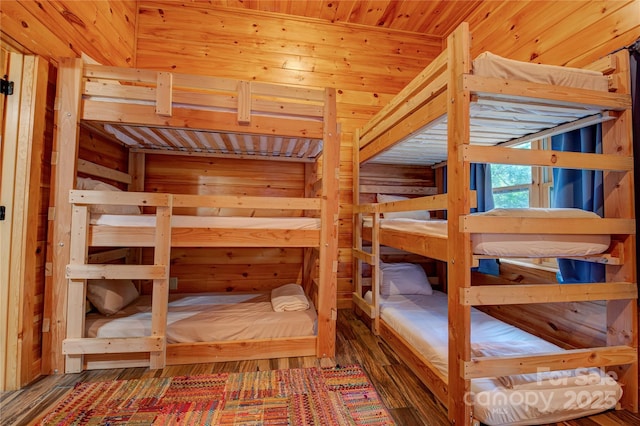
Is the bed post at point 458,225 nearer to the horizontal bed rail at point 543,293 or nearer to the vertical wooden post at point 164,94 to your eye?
the horizontal bed rail at point 543,293

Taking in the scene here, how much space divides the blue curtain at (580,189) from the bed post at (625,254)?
133 millimetres

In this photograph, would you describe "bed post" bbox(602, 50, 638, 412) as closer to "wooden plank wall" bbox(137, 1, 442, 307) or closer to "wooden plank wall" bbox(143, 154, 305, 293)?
"wooden plank wall" bbox(137, 1, 442, 307)

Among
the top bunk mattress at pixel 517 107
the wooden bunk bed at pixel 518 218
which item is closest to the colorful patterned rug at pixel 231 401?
the wooden bunk bed at pixel 518 218

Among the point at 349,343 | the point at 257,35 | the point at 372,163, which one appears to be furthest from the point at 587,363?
the point at 257,35

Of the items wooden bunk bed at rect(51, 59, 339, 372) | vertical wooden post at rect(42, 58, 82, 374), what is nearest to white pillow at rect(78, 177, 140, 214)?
wooden bunk bed at rect(51, 59, 339, 372)

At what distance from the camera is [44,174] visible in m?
1.78

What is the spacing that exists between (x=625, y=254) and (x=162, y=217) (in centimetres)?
273

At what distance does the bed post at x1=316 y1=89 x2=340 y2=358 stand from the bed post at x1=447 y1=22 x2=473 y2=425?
817 millimetres

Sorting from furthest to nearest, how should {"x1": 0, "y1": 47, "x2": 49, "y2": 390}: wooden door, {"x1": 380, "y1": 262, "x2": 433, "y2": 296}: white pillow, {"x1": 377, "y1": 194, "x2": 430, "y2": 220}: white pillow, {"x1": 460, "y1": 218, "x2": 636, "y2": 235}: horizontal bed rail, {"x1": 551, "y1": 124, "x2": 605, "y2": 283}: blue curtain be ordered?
{"x1": 377, "y1": 194, "x2": 430, "y2": 220}: white pillow, {"x1": 380, "y1": 262, "x2": 433, "y2": 296}: white pillow, {"x1": 551, "y1": 124, "x2": 605, "y2": 283}: blue curtain, {"x1": 0, "y1": 47, "x2": 49, "y2": 390}: wooden door, {"x1": 460, "y1": 218, "x2": 636, "y2": 235}: horizontal bed rail

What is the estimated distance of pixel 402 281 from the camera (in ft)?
9.52

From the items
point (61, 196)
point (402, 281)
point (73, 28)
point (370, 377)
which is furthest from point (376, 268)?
point (73, 28)

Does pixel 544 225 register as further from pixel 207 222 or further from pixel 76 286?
pixel 76 286

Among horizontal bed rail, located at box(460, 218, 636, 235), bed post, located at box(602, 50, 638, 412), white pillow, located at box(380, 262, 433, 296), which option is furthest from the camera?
white pillow, located at box(380, 262, 433, 296)

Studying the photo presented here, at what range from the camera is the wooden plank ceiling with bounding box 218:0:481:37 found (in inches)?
115
